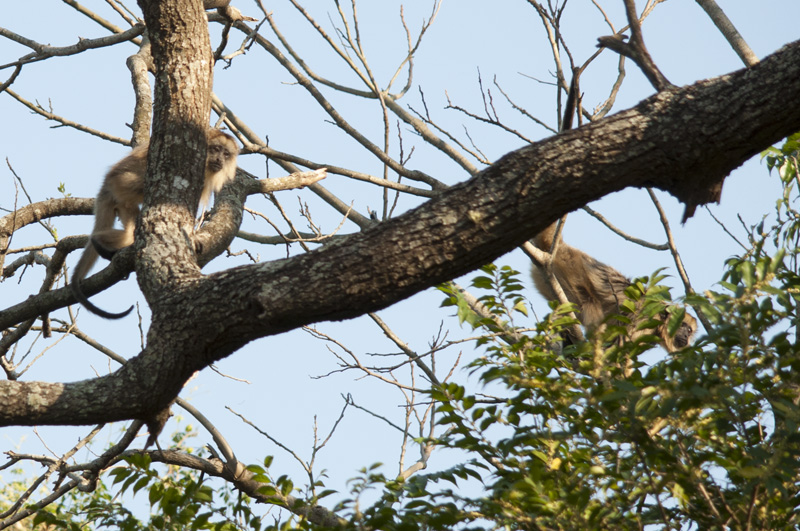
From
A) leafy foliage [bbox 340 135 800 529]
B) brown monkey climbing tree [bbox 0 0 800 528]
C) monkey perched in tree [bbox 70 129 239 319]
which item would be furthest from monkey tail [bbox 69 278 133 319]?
leafy foliage [bbox 340 135 800 529]

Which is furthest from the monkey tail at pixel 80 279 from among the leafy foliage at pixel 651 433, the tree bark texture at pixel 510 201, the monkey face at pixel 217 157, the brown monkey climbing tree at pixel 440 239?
the leafy foliage at pixel 651 433

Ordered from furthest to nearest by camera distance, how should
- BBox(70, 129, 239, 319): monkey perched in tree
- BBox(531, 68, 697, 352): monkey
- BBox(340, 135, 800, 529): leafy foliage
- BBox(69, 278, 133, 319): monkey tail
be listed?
BBox(531, 68, 697, 352): monkey, BBox(70, 129, 239, 319): monkey perched in tree, BBox(69, 278, 133, 319): monkey tail, BBox(340, 135, 800, 529): leafy foliage

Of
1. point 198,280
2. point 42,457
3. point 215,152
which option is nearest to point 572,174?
point 198,280

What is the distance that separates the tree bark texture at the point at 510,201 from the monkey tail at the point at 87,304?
175 centimetres

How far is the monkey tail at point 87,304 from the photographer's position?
4.62 metres

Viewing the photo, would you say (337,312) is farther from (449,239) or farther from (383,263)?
(449,239)

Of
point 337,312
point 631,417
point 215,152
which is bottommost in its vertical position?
point 631,417

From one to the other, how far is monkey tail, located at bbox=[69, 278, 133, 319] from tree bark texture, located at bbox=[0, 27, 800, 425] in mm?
1754

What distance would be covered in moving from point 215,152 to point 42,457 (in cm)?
298

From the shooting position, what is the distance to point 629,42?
293cm

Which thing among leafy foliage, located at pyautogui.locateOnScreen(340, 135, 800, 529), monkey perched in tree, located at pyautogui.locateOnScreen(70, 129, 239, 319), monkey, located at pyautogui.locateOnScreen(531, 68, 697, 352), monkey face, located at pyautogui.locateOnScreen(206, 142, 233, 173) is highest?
monkey face, located at pyautogui.locateOnScreen(206, 142, 233, 173)

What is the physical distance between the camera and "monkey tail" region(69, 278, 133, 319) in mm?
4621

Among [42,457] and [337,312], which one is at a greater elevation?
[42,457]

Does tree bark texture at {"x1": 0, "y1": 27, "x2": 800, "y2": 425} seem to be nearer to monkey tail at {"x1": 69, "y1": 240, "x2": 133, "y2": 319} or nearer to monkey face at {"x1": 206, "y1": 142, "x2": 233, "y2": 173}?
monkey tail at {"x1": 69, "y1": 240, "x2": 133, "y2": 319}
